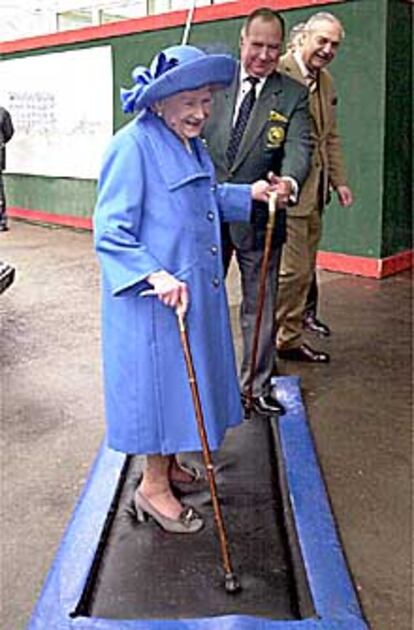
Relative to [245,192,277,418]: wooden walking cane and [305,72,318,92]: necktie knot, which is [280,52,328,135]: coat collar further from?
[245,192,277,418]: wooden walking cane

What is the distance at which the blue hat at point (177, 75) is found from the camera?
2105mm

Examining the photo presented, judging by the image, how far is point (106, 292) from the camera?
2.25 meters

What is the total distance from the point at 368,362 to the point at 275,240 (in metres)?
1.20

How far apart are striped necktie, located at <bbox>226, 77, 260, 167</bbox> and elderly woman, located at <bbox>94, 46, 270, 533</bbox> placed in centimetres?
80

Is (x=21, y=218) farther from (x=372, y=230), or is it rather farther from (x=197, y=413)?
(x=197, y=413)

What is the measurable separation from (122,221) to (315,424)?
1.55 metres

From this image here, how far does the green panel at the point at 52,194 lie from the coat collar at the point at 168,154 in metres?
6.44

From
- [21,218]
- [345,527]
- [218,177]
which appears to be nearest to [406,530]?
A: [345,527]

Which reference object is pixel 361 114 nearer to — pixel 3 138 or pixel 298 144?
pixel 298 144

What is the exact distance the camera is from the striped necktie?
3.11 meters

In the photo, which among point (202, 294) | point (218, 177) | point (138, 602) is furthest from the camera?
point (218, 177)

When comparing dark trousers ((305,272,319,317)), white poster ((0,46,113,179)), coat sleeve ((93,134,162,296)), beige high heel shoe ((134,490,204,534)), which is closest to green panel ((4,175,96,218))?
white poster ((0,46,113,179))

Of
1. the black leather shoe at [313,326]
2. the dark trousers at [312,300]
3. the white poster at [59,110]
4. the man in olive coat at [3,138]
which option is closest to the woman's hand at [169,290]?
the dark trousers at [312,300]

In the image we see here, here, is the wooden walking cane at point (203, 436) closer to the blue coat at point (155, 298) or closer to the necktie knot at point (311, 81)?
the blue coat at point (155, 298)
